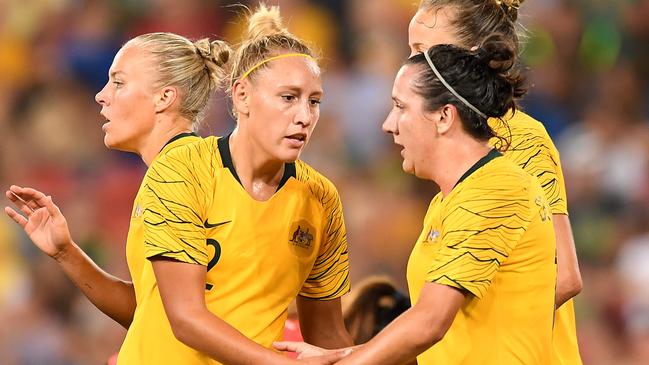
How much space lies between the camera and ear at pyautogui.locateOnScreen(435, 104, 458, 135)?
2830 millimetres

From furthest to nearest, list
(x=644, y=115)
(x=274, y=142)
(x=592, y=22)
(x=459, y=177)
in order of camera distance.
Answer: (x=592, y=22) < (x=644, y=115) < (x=274, y=142) < (x=459, y=177)

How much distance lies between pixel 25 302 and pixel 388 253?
2192 millimetres

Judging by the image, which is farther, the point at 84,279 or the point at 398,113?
the point at 84,279

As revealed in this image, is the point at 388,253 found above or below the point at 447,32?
below

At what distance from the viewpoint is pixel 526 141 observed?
3.27 m

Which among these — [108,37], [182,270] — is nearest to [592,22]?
[108,37]

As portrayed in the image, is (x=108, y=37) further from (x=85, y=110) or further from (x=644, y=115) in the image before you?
(x=644, y=115)

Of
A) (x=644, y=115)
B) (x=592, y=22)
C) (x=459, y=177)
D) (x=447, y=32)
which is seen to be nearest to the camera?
(x=459, y=177)

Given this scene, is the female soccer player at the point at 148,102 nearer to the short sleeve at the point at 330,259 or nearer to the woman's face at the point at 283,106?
the woman's face at the point at 283,106

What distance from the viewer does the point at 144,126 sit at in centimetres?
346

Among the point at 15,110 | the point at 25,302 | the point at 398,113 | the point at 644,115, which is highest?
the point at 398,113

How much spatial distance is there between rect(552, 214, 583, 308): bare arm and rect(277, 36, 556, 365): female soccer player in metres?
0.33

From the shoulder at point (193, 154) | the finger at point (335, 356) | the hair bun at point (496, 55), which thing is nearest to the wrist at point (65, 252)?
the shoulder at point (193, 154)

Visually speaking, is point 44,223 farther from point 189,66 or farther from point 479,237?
point 479,237
